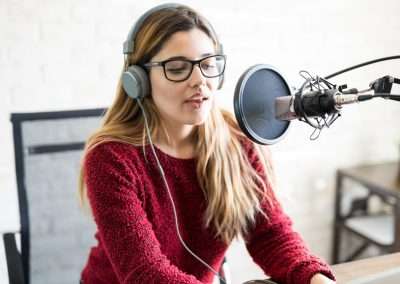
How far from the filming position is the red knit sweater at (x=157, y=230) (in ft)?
3.04

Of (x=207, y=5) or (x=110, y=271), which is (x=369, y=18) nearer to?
(x=207, y=5)

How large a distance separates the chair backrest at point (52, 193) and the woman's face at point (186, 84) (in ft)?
1.20

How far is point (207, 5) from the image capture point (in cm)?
180

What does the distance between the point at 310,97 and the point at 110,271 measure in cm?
68

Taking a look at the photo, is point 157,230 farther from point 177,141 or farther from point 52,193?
point 52,193

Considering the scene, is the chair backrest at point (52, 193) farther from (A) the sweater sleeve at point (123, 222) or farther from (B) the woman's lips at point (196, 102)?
(B) the woman's lips at point (196, 102)

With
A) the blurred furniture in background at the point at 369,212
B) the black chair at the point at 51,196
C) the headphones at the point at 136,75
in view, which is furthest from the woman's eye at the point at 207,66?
the blurred furniture in background at the point at 369,212

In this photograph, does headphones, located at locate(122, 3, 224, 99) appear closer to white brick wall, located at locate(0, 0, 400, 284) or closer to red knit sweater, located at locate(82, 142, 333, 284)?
red knit sweater, located at locate(82, 142, 333, 284)

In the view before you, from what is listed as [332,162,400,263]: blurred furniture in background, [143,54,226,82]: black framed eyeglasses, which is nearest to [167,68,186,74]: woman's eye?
[143,54,226,82]: black framed eyeglasses

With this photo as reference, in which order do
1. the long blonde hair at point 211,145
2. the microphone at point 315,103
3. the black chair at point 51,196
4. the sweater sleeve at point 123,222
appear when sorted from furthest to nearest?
the black chair at point 51,196, the long blonde hair at point 211,145, the sweater sleeve at point 123,222, the microphone at point 315,103

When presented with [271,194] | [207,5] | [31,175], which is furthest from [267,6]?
[31,175]

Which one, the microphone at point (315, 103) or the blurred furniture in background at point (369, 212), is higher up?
the microphone at point (315, 103)

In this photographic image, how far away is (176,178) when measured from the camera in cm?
111

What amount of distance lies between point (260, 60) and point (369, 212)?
3.02 feet
